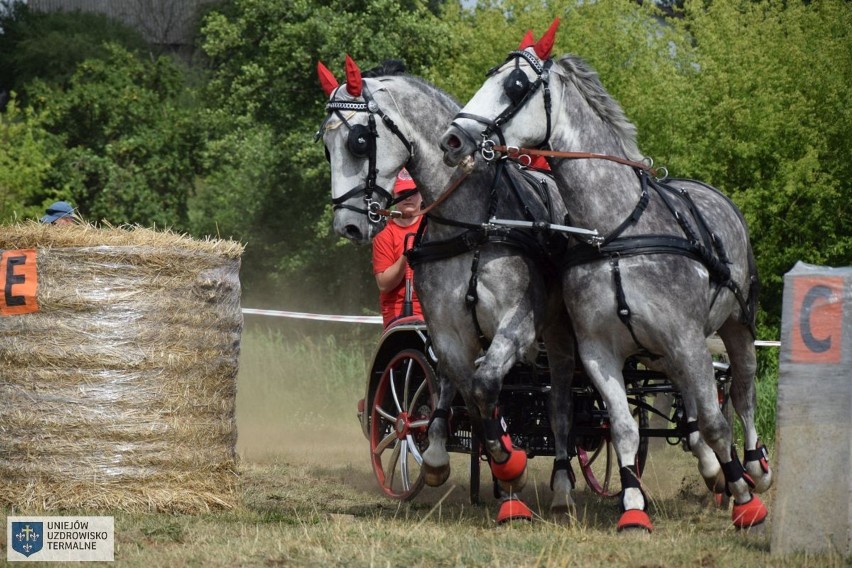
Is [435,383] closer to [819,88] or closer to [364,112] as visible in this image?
[364,112]

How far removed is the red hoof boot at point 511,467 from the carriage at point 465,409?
0.49 m

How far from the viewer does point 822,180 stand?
1318 centimetres

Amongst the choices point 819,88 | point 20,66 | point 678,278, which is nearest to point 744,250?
point 678,278

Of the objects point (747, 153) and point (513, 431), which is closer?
point (513, 431)

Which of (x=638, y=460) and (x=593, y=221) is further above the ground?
(x=593, y=221)

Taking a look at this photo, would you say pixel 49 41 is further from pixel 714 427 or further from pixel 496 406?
pixel 714 427

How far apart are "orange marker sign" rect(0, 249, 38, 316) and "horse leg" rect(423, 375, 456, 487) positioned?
2.33m

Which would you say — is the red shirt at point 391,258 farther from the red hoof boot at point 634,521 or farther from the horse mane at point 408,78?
the red hoof boot at point 634,521

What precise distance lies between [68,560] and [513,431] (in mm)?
3070

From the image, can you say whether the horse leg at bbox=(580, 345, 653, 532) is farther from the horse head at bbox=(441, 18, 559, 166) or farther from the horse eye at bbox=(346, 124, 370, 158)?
the horse eye at bbox=(346, 124, 370, 158)

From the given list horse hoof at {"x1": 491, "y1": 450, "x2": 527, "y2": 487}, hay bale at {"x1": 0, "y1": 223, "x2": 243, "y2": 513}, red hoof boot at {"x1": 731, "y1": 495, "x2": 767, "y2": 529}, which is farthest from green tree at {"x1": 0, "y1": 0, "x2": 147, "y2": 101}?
red hoof boot at {"x1": 731, "y1": 495, "x2": 767, "y2": 529}

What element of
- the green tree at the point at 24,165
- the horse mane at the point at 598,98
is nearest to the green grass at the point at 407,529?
the horse mane at the point at 598,98

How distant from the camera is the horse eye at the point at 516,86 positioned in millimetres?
6090

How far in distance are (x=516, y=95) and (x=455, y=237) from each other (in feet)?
2.69
